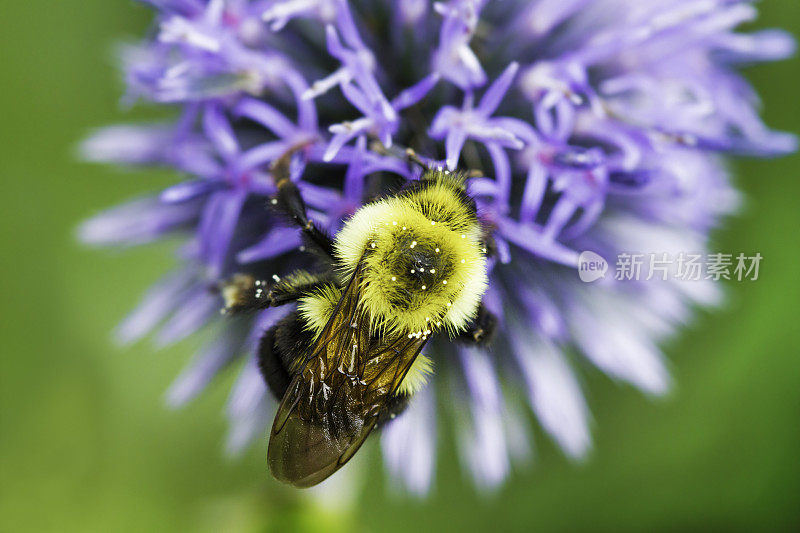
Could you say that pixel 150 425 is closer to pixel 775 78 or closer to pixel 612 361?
pixel 612 361

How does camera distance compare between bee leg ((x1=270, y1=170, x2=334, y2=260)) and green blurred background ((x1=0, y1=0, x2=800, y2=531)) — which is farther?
green blurred background ((x1=0, y1=0, x2=800, y2=531))

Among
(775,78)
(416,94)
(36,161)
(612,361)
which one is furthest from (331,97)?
(775,78)
